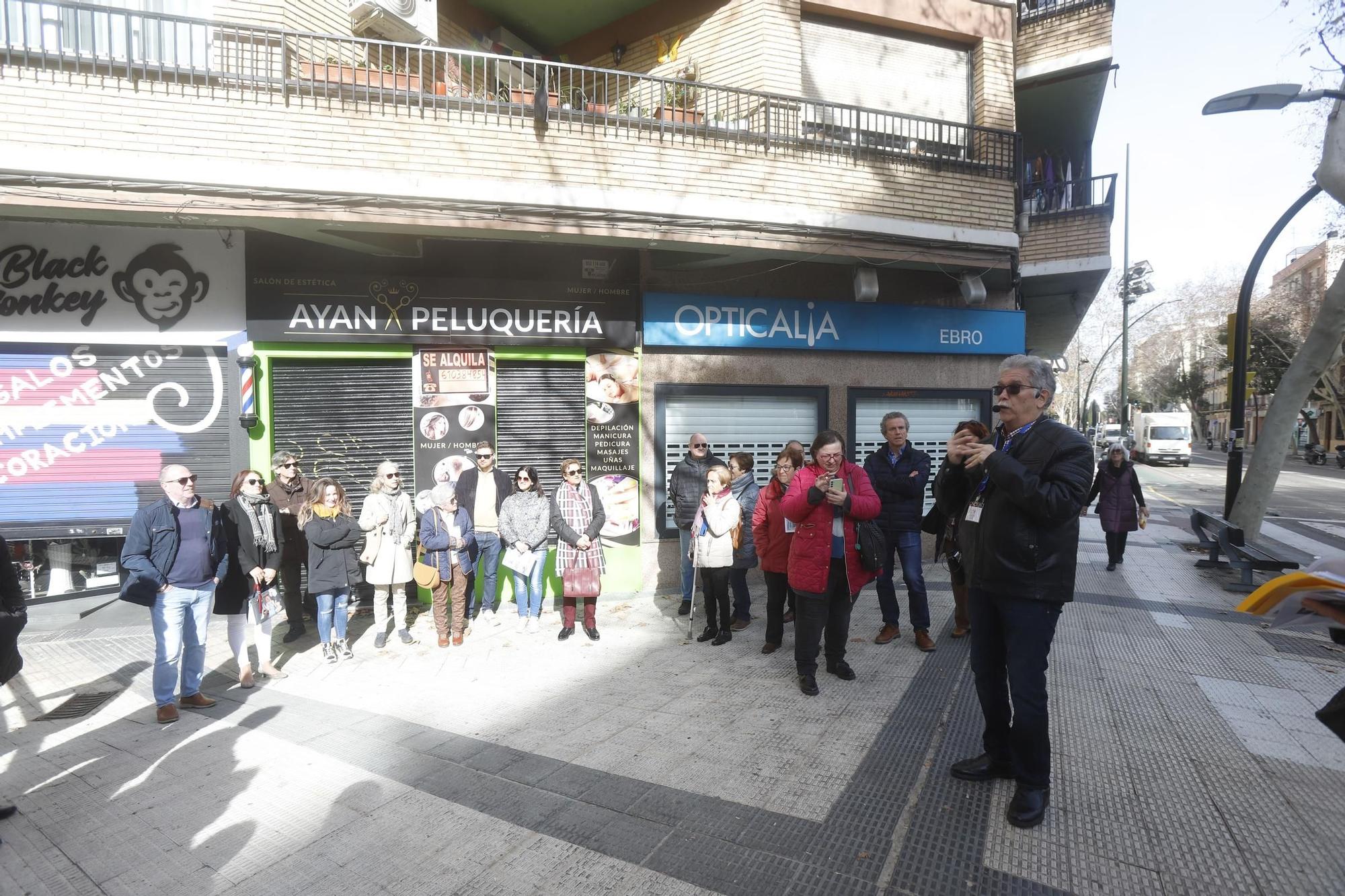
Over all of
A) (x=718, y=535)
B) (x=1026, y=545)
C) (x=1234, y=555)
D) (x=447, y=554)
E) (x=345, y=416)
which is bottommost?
(x=1234, y=555)

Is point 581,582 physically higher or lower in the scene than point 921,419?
lower

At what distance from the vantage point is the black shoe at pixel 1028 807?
3.09 meters

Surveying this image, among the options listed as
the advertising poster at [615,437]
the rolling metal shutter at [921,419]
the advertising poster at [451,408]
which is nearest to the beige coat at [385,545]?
the advertising poster at [451,408]

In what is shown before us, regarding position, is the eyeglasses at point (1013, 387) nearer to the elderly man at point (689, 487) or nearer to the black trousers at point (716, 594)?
the black trousers at point (716, 594)

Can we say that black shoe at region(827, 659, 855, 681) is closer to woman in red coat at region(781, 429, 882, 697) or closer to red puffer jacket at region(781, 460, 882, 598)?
woman in red coat at region(781, 429, 882, 697)

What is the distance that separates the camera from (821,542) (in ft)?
16.0

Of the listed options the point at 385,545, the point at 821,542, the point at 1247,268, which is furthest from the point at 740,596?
the point at 1247,268

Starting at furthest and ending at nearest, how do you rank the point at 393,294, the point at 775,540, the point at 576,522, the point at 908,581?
the point at 393,294, the point at 576,522, the point at 908,581, the point at 775,540

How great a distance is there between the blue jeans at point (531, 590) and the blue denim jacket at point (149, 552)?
2.66 meters

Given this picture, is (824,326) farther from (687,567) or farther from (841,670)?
(841,670)

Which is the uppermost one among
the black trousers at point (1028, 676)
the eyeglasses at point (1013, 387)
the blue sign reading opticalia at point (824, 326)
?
the blue sign reading opticalia at point (824, 326)

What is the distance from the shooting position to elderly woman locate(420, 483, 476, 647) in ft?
20.6

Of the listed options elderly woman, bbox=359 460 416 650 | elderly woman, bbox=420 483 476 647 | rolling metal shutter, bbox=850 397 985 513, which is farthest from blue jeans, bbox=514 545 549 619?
rolling metal shutter, bbox=850 397 985 513

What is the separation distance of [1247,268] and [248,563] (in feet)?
39.4
